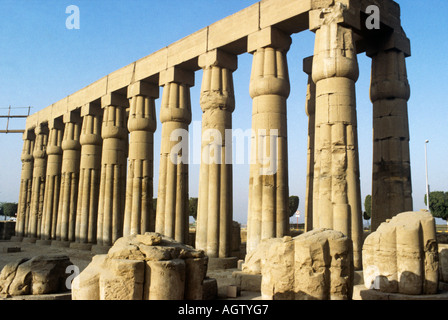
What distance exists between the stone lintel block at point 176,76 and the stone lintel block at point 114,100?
14.2ft

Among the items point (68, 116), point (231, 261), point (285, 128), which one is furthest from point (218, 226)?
point (68, 116)

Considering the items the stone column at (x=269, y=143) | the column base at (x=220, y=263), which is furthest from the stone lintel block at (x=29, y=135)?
the stone column at (x=269, y=143)

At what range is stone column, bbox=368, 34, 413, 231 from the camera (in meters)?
14.2

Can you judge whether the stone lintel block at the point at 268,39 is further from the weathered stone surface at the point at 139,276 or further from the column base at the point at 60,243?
the column base at the point at 60,243

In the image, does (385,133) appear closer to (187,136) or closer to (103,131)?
(187,136)

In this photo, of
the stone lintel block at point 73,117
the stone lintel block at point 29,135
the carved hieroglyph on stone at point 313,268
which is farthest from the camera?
the stone lintel block at point 29,135

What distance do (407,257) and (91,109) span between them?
19.9 metres

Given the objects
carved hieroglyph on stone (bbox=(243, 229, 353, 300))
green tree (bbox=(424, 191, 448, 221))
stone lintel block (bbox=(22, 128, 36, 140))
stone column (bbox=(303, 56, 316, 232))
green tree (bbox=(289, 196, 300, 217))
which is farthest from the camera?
green tree (bbox=(289, 196, 300, 217))

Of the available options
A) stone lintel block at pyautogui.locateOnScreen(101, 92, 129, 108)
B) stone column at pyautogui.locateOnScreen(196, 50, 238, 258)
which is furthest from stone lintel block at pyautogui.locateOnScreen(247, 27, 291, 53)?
stone lintel block at pyautogui.locateOnScreen(101, 92, 129, 108)

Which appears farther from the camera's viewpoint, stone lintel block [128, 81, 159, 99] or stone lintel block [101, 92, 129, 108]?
stone lintel block [101, 92, 129, 108]

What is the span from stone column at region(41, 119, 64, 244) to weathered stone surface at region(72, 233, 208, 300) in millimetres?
22481

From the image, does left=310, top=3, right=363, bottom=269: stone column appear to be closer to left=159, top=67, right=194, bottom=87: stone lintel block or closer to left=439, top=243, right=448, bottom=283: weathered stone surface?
left=439, top=243, right=448, bottom=283: weathered stone surface

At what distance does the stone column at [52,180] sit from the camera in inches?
1088
